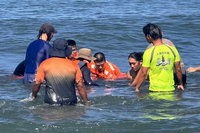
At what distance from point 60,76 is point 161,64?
193cm

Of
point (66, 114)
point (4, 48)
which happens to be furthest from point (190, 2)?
point (66, 114)

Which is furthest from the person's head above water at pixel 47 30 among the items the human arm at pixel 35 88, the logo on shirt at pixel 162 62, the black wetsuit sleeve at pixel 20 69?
the logo on shirt at pixel 162 62

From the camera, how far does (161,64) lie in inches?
353

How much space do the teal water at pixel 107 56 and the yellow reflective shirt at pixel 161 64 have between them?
0.32m

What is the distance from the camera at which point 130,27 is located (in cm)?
2228

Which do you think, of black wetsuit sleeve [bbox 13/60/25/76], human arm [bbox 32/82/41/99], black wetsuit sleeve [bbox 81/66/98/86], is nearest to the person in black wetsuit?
black wetsuit sleeve [bbox 81/66/98/86]

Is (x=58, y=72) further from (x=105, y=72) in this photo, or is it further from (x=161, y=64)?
(x=105, y=72)

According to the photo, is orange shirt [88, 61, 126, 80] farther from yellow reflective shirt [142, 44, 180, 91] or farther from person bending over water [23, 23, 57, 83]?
yellow reflective shirt [142, 44, 180, 91]

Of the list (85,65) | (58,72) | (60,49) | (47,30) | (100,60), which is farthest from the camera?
(100,60)

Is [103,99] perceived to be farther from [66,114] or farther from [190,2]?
[190,2]

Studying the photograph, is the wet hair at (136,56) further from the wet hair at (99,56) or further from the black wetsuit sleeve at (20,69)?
the black wetsuit sleeve at (20,69)

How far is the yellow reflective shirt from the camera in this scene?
349 inches

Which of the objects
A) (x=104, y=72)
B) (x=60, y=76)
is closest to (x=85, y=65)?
(x=104, y=72)

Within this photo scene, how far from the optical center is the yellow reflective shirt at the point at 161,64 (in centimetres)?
888
